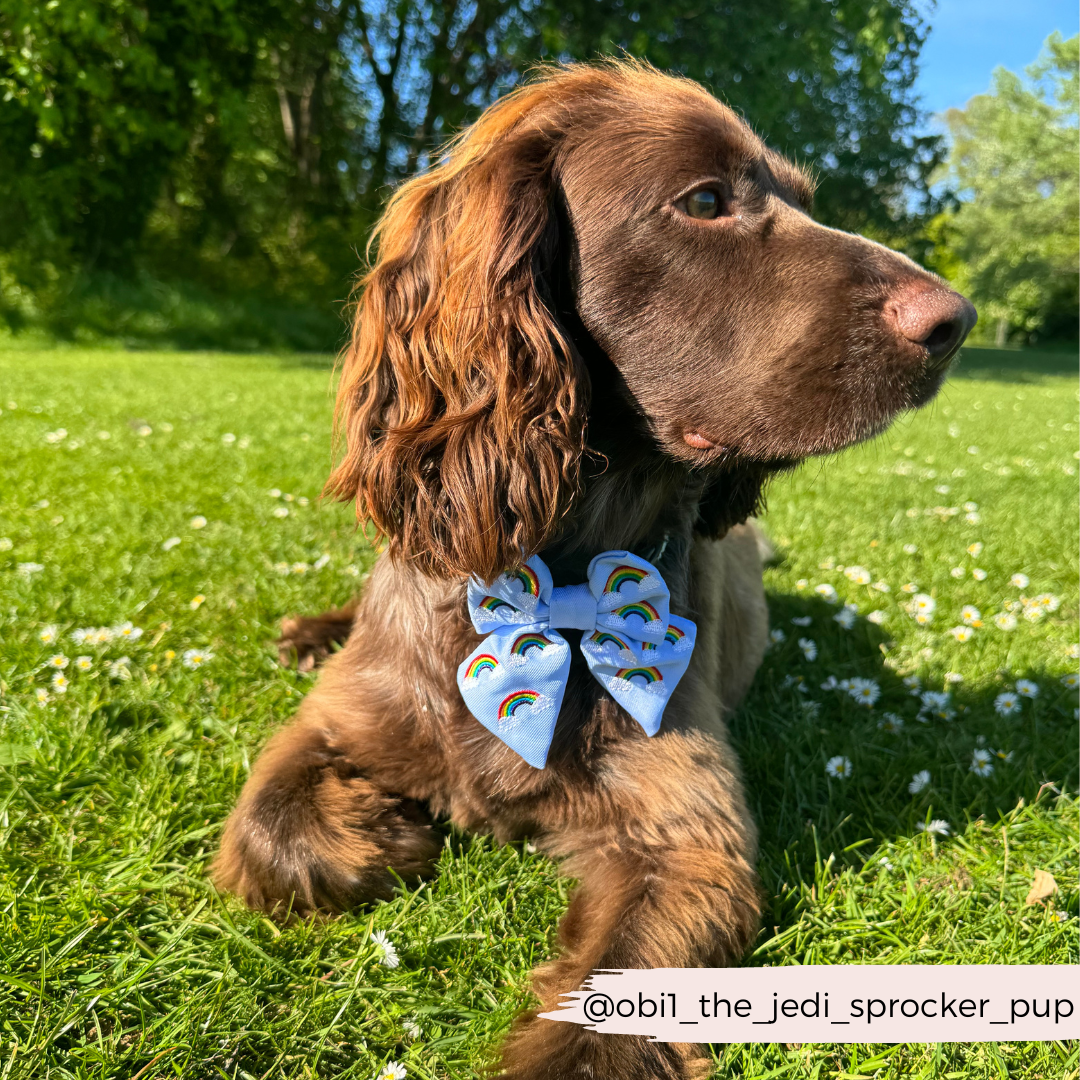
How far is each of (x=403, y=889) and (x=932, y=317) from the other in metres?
1.84

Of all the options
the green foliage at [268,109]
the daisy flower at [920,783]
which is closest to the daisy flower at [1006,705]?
the daisy flower at [920,783]

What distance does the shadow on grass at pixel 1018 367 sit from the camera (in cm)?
2159

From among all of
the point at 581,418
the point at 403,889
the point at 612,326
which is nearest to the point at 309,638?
the point at 403,889

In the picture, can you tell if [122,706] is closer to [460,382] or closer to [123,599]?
[123,599]

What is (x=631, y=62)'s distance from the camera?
2535 millimetres

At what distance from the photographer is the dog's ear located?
1.93 m

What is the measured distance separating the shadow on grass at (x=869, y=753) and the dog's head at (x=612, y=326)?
1.08 meters

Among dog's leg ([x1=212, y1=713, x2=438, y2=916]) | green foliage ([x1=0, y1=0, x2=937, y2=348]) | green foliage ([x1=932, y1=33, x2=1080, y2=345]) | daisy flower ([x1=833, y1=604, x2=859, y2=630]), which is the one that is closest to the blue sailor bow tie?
dog's leg ([x1=212, y1=713, x2=438, y2=916])

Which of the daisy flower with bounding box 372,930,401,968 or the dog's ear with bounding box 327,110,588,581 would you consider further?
the dog's ear with bounding box 327,110,588,581

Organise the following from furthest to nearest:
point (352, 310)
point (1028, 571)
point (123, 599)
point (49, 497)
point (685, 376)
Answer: point (49, 497) < point (1028, 571) < point (123, 599) < point (352, 310) < point (685, 376)

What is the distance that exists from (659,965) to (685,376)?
4.34ft

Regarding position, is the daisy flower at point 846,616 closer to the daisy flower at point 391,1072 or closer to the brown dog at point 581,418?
the brown dog at point 581,418

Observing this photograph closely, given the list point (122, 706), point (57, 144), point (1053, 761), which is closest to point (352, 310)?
point (122, 706)

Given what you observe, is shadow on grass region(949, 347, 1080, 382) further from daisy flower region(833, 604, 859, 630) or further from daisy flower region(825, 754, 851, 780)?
daisy flower region(825, 754, 851, 780)
